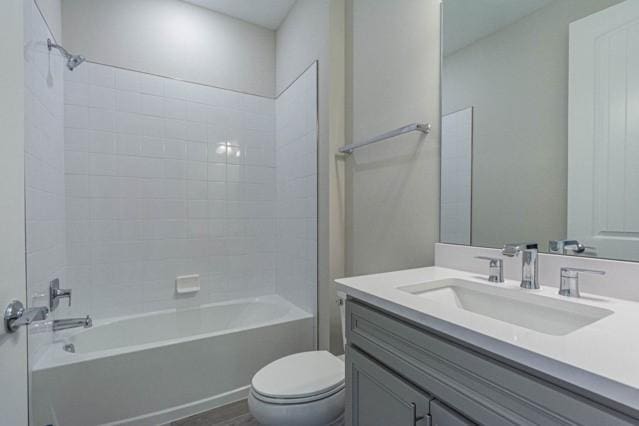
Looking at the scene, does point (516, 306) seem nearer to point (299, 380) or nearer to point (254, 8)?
point (299, 380)

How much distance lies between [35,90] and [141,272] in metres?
1.27

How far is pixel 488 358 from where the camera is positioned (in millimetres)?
627

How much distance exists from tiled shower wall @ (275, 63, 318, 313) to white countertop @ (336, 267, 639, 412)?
1.25 meters

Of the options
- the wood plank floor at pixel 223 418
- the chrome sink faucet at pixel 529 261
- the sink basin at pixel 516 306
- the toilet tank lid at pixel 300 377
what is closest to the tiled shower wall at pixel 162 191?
the wood plank floor at pixel 223 418

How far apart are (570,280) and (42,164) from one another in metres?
2.34

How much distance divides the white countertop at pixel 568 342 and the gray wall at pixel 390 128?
0.69m

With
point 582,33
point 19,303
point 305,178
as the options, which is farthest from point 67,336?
point 582,33

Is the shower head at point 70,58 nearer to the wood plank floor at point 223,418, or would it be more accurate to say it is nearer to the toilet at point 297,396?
the toilet at point 297,396

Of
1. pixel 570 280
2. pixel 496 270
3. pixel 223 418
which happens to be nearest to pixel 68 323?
pixel 223 418

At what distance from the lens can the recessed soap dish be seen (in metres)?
2.29

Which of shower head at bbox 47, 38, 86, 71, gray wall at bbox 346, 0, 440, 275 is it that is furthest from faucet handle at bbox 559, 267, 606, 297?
shower head at bbox 47, 38, 86, 71

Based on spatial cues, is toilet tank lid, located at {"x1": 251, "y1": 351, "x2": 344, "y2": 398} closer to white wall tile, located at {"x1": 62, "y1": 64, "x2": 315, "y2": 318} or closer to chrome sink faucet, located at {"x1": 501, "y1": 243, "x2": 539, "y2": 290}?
white wall tile, located at {"x1": 62, "y1": 64, "x2": 315, "y2": 318}

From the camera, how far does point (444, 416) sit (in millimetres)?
697

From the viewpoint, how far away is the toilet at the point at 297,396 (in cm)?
119
